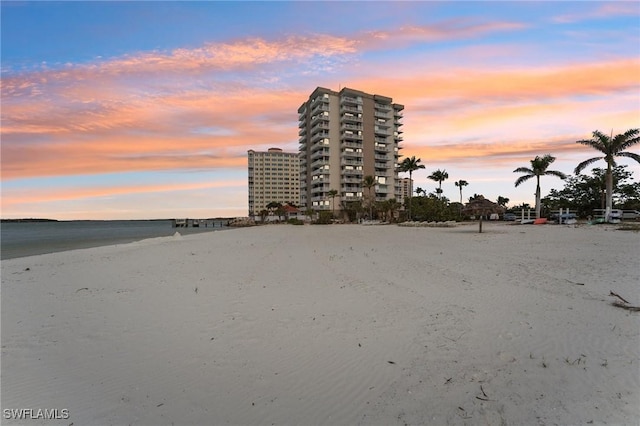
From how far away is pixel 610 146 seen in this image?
35.1 meters

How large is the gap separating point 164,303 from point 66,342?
236 cm

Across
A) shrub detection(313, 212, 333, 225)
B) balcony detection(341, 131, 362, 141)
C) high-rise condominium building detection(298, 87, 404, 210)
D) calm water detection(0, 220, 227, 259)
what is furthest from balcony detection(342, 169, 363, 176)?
calm water detection(0, 220, 227, 259)

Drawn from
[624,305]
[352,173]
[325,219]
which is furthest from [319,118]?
[624,305]

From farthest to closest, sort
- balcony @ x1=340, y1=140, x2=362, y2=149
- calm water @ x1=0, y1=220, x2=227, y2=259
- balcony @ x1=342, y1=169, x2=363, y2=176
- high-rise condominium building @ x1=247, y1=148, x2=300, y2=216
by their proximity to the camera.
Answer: high-rise condominium building @ x1=247, y1=148, x2=300, y2=216
balcony @ x1=340, y1=140, x2=362, y2=149
balcony @ x1=342, y1=169, x2=363, y2=176
calm water @ x1=0, y1=220, x2=227, y2=259

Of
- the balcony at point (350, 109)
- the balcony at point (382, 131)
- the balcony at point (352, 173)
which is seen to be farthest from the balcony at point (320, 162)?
the balcony at point (382, 131)

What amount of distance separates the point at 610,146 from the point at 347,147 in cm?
6989

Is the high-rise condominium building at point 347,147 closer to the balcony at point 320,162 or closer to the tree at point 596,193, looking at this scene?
the balcony at point 320,162

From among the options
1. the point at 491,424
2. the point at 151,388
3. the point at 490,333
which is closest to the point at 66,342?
the point at 151,388

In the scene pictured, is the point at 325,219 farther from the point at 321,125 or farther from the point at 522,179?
the point at 522,179

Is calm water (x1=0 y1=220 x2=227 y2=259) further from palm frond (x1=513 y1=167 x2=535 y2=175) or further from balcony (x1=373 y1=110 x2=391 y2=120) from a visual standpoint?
balcony (x1=373 y1=110 x2=391 y2=120)

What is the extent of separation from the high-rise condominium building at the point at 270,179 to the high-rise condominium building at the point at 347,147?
58737 millimetres

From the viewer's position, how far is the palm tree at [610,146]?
112 feet

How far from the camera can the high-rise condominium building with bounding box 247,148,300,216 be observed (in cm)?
16412

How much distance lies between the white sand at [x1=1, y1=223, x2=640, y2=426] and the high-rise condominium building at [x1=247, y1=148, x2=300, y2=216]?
153435 millimetres
